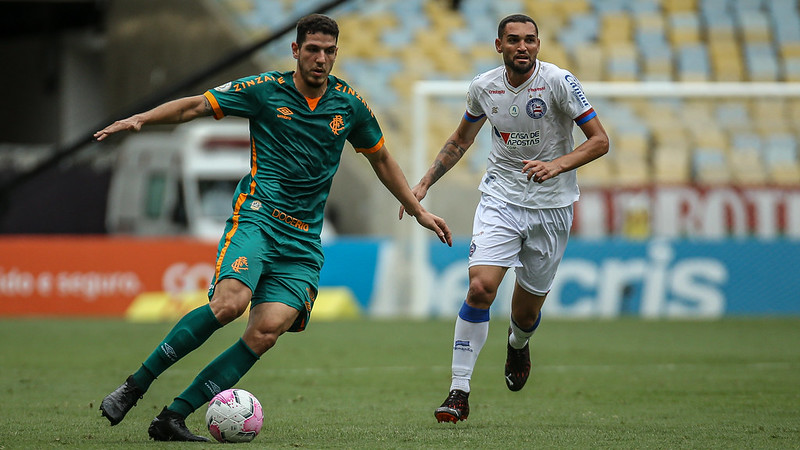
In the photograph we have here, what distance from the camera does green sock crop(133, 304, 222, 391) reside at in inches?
223

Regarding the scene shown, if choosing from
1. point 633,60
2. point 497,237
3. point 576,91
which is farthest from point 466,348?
point 633,60

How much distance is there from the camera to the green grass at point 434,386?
19.4 ft

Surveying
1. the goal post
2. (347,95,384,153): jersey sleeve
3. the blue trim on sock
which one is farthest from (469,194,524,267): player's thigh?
the goal post

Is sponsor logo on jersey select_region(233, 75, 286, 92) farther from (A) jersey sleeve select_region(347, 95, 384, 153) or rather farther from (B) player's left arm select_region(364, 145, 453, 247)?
(B) player's left arm select_region(364, 145, 453, 247)

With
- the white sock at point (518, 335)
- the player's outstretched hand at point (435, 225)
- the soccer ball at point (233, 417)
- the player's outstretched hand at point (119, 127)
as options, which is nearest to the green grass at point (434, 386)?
the soccer ball at point (233, 417)

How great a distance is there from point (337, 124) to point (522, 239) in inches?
63.3

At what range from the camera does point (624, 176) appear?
17109 millimetres

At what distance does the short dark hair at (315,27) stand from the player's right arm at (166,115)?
24.1 inches

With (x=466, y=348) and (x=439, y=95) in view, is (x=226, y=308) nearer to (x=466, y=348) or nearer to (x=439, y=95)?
(x=466, y=348)

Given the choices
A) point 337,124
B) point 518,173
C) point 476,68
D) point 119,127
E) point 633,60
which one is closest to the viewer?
point 119,127

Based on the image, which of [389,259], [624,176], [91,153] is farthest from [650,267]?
[91,153]

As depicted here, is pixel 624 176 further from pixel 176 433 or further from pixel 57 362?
pixel 176 433

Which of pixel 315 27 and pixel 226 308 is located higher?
pixel 315 27

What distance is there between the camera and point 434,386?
28.0 ft
